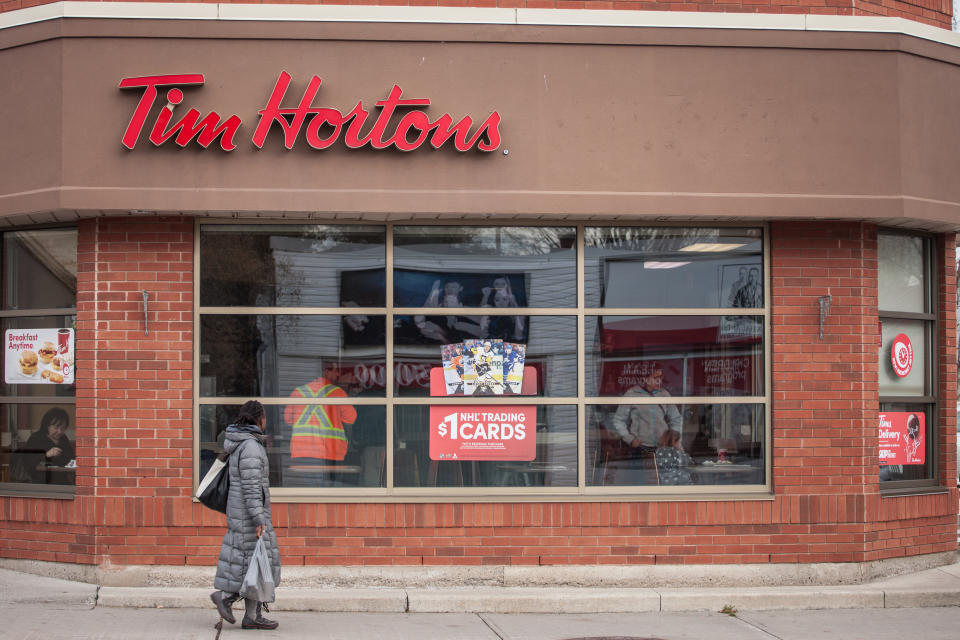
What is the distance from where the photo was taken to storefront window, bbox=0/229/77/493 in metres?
9.28

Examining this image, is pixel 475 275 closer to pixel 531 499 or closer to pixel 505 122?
pixel 505 122

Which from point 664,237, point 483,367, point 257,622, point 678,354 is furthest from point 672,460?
point 257,622

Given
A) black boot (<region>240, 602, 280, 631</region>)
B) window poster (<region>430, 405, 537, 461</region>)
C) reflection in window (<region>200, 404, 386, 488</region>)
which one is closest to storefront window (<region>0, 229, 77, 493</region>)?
reflection in window (<region>200, 404, 386, 488</region>)

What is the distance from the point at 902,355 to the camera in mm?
10008

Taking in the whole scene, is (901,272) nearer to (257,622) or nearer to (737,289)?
(737,289)

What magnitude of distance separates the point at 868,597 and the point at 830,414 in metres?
1.56

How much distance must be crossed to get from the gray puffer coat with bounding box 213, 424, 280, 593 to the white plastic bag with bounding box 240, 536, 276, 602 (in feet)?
0.24

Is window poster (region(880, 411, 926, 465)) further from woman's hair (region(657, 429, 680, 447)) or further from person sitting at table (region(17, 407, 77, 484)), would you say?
person sitting at table (region(17, 407, 77, 484))

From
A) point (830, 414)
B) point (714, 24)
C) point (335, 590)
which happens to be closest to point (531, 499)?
point (335, 590)

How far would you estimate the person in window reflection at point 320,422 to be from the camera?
922cm

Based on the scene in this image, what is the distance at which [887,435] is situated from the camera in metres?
9.87

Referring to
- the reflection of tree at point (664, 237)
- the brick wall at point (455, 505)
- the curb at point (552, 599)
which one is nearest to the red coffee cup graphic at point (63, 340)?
the brick wall at point (455, 505)

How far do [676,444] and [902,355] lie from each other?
2.42 metres

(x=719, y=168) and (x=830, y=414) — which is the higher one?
(x=719, y=168)
